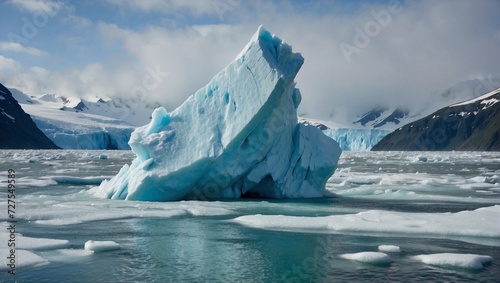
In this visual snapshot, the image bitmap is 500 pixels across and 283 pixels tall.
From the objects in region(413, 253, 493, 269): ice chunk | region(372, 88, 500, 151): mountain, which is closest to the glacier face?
region(372, 88, 500, 151): mountain

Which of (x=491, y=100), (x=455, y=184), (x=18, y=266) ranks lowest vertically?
(x=18, y=266)

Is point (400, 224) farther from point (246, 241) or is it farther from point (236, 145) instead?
point (236, 145)

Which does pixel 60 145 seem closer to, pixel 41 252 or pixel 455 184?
pixel 455 184

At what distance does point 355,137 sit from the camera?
12631cm

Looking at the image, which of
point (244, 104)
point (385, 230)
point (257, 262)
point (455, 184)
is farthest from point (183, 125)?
point (455, 184)

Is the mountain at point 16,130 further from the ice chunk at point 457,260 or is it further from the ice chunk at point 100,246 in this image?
the ice chunk at point 457,260

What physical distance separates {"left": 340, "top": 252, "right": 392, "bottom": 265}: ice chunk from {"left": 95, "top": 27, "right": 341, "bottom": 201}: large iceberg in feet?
29.5

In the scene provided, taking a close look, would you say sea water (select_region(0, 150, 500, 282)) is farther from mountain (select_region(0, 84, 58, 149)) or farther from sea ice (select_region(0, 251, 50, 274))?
mountain (select_region(0, 84, 58, 149))

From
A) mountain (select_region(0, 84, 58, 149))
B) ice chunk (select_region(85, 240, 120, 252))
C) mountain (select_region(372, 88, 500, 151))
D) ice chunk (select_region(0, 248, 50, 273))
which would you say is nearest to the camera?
ice chunk (select_region(0, 248, 50, 273))

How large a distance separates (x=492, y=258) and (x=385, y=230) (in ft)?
9.60

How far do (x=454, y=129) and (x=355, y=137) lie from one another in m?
40.2

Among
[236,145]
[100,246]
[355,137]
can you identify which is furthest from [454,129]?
[100,246]

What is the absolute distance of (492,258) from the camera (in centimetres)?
880

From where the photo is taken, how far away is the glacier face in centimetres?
12225
